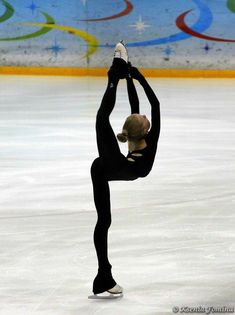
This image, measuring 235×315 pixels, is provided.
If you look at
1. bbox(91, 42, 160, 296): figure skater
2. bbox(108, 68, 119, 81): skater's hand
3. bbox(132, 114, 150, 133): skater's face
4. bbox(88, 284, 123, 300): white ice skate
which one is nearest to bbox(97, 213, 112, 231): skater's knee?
bbox(91, 42, 160, 296): figure skater

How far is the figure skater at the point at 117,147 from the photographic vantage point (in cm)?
377

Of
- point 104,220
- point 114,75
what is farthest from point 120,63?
point 104,220

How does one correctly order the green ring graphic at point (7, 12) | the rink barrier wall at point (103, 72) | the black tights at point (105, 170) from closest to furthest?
the black tights at point (105, 170), the rink barrier wall at point (103, 72), the green ring graphic at point (7, 12)

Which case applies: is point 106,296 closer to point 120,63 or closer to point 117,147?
point 117,147

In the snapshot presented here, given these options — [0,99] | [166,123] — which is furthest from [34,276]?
[0,99]

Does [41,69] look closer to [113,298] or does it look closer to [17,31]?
[17,31]

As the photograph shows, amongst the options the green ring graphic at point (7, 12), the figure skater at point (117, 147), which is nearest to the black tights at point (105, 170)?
the figure skater at point (117, 147)

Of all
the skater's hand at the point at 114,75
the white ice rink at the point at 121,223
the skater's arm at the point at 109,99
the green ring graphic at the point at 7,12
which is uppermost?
the skater's hand at the point at 114,75

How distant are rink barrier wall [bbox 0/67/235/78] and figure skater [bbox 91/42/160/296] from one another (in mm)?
13942

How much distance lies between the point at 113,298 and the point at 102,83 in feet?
41.9

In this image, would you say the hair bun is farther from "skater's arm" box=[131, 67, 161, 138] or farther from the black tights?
"skater's arm" box=[131, 67, 161, 138]

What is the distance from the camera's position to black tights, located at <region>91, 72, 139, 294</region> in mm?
3758

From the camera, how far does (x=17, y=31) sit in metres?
18.6

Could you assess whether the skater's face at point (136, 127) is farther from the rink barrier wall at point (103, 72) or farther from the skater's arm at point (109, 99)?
the rink barrier wall at point (103, 72)
